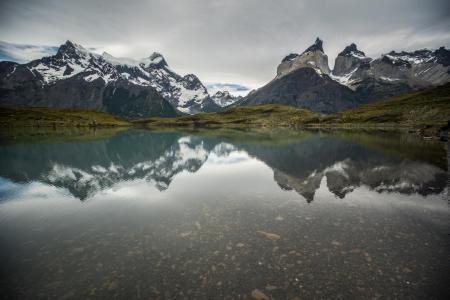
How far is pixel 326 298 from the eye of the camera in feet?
42.6

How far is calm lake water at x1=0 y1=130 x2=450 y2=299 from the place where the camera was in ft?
46.1

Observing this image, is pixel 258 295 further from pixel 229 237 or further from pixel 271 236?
pixel 271 236

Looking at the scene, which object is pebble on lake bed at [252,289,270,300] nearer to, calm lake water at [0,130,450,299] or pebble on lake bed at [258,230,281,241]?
calm lake water at [0,130,450,299]

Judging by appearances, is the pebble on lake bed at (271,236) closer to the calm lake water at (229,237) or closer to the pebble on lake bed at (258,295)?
the calm lake water at (229,237)

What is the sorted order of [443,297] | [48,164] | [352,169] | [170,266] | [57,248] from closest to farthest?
1. [443,297]
2. [170,266]
3. [57,248]
4. [352,169]
5. [48,164]

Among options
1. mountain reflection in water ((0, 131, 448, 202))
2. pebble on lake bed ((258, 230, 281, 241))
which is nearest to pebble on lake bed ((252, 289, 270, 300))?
pebble on lake bed ((258, 230, 281, 241))

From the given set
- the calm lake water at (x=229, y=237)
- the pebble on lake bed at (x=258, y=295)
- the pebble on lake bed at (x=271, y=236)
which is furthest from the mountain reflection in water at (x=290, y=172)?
the pebble on lake bed at (x=258, y=295)

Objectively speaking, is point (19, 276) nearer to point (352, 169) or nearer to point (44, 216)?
point (44, 216)

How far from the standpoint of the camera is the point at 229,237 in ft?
65.1

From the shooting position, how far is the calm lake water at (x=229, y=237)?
14.0 metres

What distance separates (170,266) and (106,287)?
11.4 ft

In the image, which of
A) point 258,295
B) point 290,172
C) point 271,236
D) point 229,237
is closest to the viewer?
point 258,295

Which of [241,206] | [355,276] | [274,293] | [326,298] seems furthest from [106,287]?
[241,206]

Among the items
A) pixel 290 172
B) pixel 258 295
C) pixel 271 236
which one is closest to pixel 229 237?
pixel 271 236
